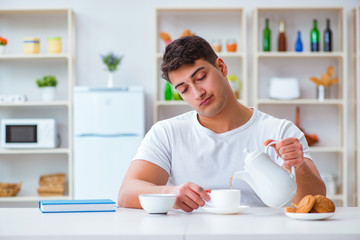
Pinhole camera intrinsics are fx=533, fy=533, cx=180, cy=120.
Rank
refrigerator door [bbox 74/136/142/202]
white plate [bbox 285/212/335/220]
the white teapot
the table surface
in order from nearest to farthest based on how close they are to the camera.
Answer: the table surface
white plate [bbox 285/212/335/220]
the white teapot
refrigerator door [bbox 74/136/142/202]

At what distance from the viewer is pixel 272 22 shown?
16.5 ft

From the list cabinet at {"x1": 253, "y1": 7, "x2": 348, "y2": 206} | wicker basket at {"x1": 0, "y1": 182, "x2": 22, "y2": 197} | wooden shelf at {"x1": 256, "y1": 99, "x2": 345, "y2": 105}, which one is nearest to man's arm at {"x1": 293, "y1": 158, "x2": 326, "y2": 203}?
wooden shelf at {"x1": 256, "y1": 99, "x2": 345, "y2": 105}

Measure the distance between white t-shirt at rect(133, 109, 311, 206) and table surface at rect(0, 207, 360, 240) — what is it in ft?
1.10

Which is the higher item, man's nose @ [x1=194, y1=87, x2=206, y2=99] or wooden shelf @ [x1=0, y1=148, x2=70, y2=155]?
man's nose @ [x1=194, y1=87, x2=206, y2=99]

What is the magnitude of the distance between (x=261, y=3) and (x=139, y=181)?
3.52 m

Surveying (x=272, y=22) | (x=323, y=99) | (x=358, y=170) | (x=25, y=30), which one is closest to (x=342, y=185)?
(x=358, y=170)

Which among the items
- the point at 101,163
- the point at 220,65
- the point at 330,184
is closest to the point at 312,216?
the point at 220,65

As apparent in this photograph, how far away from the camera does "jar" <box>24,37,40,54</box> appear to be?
189 inches

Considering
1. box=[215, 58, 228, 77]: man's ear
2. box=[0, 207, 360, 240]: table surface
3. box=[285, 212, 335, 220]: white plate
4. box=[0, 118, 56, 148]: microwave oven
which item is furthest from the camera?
box=[0, 118, 56, 148]: microwave oven

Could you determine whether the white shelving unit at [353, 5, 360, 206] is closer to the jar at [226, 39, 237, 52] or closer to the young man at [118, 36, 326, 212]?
the jar at [226, 39, 237, 52]

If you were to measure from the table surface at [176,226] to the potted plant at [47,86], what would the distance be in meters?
3.31

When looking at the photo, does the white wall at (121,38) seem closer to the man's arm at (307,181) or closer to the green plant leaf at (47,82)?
the green plant leaf at (47,82)

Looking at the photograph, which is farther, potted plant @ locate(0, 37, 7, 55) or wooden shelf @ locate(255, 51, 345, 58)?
potted plant @ locate(0, 37, 7, 55)

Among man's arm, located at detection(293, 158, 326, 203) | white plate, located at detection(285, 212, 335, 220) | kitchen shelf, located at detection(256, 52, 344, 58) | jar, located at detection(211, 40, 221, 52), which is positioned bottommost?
white plate, located at detection(285, 212, 335, 220)
